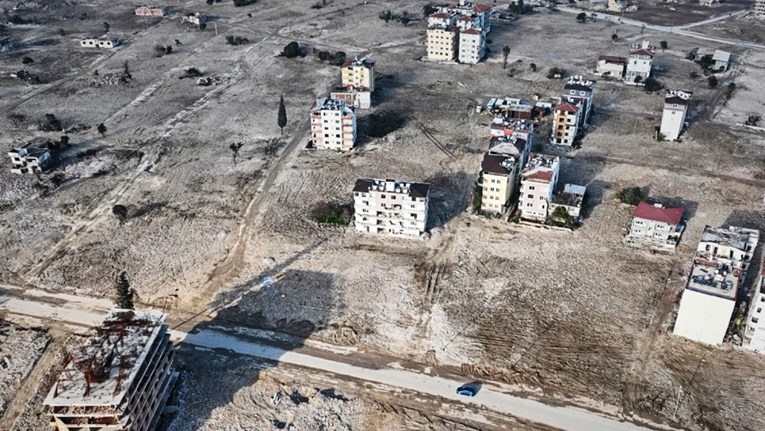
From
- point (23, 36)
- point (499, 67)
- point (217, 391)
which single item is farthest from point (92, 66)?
point (217, 391)

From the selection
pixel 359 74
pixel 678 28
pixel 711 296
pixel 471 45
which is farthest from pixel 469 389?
pixel 678 28

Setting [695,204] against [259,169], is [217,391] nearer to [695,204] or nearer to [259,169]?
[259,169]

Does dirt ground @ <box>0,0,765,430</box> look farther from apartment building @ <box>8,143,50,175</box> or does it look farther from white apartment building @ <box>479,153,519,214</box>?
white apartment building @ <box>479,153,519,214</box>

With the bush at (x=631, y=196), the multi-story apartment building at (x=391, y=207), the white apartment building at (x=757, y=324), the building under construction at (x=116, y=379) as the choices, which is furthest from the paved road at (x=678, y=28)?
the building under construction at (x=116, y=379)

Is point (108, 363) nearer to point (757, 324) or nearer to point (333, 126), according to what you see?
point (333, 126)

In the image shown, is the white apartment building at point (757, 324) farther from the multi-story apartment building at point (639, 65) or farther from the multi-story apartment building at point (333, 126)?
the multi-story apartment building at point (639, 65)
